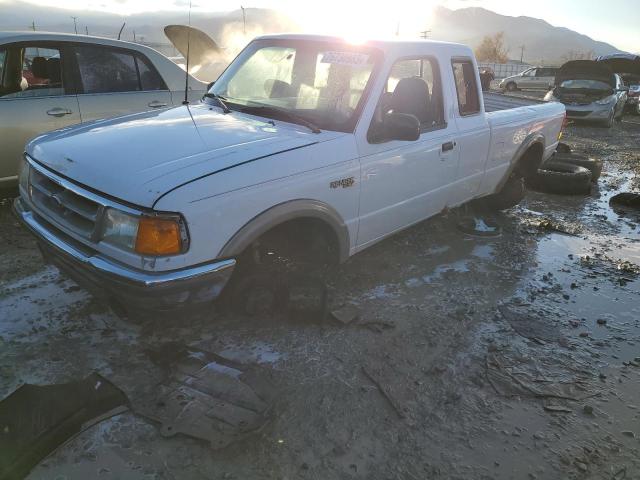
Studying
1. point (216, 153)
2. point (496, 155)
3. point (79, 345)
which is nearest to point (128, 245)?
point (216, 153)

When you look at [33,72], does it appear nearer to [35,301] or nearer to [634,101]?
[35,301]

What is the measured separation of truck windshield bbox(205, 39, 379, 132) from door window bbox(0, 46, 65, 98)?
6.53ft

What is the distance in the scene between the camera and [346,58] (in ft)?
11.1

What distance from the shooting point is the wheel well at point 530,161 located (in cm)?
567

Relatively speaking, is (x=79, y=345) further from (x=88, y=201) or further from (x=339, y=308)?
(x=339, y=308)

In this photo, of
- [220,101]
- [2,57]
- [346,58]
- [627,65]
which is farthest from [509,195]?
[627,65]

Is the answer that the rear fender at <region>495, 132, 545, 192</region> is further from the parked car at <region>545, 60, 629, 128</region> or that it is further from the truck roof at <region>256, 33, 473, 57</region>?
the parked car at <region>545, 60, 629, 128</region>

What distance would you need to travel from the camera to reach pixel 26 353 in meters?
2.79

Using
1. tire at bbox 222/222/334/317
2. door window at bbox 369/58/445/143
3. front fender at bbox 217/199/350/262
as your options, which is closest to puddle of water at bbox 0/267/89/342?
tire at bbox 222/222/334/317

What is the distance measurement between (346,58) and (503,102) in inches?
124

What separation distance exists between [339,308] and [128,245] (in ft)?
5.18

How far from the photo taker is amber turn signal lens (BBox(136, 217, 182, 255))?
7.47ft

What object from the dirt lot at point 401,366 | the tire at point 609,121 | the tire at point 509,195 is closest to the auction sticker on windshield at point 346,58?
the dirt lot at point 401,366

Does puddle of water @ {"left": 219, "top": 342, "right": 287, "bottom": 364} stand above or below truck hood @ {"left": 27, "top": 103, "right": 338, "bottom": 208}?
below
